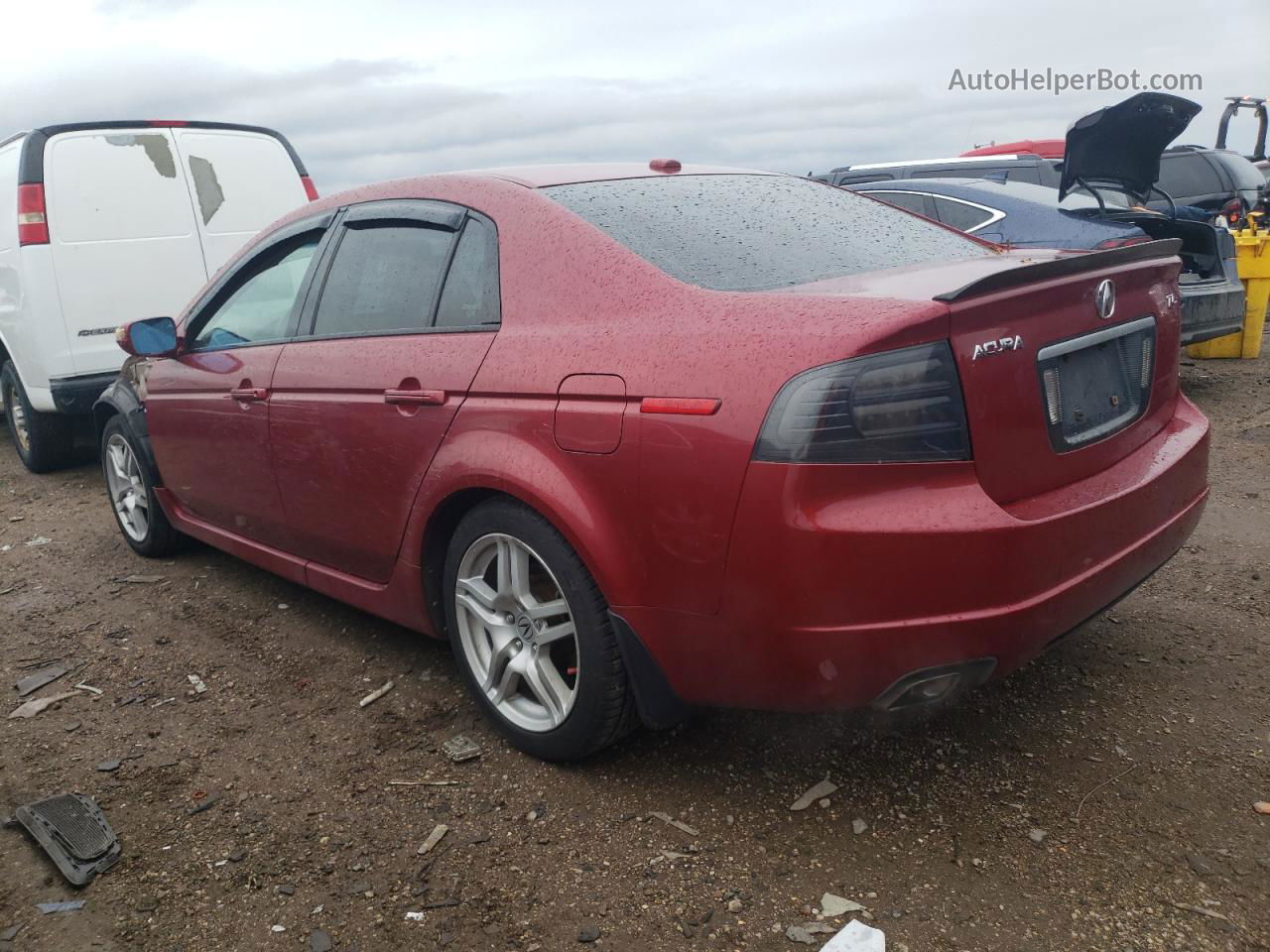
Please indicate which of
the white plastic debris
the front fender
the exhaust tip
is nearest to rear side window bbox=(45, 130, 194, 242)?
the front fender

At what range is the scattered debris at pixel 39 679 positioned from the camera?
368 centimetres

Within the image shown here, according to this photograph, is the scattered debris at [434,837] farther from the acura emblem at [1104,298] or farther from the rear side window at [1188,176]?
the rear side window at [1188,176]

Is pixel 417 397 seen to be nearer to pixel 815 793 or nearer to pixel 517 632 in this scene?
pixel 517 632

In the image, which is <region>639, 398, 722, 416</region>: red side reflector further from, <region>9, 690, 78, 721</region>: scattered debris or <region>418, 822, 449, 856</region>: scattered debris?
<region>9, 690, 78, 721</region>: scattered debris

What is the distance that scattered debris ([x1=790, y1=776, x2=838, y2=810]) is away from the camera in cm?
267

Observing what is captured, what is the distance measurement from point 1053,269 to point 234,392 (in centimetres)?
277

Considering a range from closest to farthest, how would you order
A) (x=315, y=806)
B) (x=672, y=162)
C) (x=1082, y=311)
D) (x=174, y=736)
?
(x=1082, y=311)
(x=315, y=806)
(x=174, y=736)
(x=672, y=162)

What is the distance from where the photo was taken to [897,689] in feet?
7.43

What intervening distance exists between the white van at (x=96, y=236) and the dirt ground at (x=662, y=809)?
10.2 ft

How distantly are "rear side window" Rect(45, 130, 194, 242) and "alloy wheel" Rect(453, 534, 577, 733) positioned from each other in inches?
186

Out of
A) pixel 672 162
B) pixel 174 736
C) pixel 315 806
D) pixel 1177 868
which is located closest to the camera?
pixel 1177 868

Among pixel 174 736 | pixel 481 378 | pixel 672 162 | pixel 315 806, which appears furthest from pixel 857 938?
pixel 672 162

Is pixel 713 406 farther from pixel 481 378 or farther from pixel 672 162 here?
pixel 672 162

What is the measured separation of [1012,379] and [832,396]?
45 centimetres
